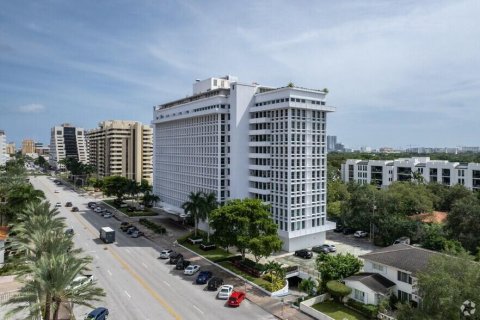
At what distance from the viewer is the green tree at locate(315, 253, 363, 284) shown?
148 feet

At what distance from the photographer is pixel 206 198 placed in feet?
221

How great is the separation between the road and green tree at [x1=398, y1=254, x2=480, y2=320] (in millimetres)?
16202

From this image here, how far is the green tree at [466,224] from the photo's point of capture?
57375mm

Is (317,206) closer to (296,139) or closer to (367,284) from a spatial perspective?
(296,139)

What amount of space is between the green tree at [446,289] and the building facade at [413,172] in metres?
93.5

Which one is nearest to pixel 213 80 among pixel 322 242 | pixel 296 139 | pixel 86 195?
pixel 296 139

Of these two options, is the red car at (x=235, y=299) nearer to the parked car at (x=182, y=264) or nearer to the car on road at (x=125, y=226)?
the parked car at (x=182, y=264)

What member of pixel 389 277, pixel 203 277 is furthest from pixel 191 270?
pixel 389 277

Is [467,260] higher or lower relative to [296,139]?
lower

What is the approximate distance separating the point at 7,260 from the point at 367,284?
5227cm

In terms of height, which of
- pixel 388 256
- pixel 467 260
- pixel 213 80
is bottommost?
pixel 388 256

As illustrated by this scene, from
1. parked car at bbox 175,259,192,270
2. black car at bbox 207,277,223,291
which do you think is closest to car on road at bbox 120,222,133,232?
parked car at bbox 175,259,192,270

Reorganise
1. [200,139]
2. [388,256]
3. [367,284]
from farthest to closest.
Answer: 1. [200,139]
2. [388,256]
3. [367,284]

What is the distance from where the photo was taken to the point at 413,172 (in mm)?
124000
